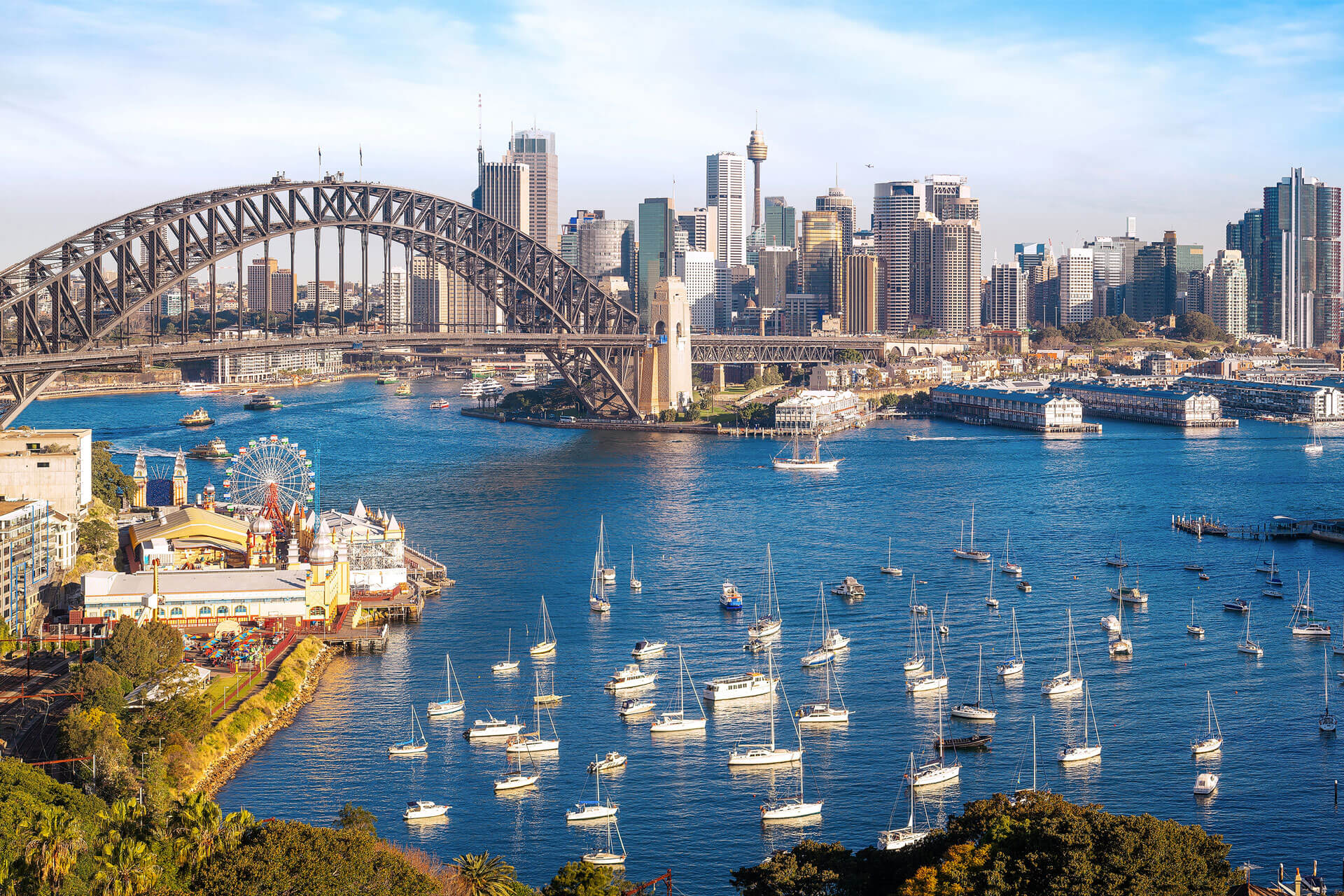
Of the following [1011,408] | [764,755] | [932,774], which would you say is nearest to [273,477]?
[764,755]

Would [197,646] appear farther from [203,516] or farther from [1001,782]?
[1001,782]

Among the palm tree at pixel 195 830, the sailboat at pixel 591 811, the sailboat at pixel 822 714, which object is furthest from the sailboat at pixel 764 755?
the palm tree at pixel 195 830

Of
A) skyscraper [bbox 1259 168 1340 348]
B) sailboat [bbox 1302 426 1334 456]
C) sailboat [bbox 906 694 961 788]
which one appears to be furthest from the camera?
skyscraper [bbox 1259 168 1340 348]

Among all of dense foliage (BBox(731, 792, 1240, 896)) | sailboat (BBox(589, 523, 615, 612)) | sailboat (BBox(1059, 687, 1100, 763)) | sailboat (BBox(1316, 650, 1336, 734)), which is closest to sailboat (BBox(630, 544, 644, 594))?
sailboat (BBox(589, 523, 615, 612))

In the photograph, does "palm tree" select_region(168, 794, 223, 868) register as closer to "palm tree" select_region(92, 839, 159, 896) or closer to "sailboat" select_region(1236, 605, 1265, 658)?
"palm tree" select_region(92, 839, 159, 896)

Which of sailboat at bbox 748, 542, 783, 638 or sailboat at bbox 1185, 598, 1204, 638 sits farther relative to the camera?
sailboat at bbox 1185, 598, 1204, 638

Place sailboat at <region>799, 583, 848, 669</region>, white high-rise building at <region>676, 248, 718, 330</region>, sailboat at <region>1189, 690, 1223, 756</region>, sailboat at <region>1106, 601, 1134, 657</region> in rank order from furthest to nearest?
white high-rise building at <region>676, 248, 718, 330</region> → sailboat at <region>1106, 601, 1134, 657</region> → sailboat at <region>799, 583, 848, 669</region> → sailboat at <region>1189, 690, 1223, 756</region>

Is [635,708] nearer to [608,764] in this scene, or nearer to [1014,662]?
[608,764]

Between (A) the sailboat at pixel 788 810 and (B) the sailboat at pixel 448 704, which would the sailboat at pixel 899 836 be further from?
(B) the sailboat at pixel 448 704
